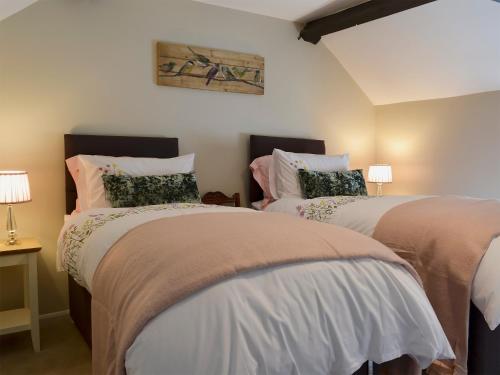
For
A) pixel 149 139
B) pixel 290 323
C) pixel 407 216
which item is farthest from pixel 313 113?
pixel 290 323

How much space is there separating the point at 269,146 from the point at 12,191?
208 cm

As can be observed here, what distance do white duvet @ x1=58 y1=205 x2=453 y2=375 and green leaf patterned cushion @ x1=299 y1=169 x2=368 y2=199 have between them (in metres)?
1.64

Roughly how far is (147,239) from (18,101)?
1771 mm

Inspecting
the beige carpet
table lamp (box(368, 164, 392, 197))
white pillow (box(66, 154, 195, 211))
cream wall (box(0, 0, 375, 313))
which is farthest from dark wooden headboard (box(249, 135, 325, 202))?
the beige carpet

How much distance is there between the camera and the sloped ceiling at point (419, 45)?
3.14 metres

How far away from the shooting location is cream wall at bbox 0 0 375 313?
271cm

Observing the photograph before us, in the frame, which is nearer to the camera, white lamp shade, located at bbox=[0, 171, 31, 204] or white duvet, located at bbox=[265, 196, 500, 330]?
white duvet, located at bbox=[265, 196, 500, 330]

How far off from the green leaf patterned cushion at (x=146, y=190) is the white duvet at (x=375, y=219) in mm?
785

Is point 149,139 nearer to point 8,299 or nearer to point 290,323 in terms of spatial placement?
point 8,299

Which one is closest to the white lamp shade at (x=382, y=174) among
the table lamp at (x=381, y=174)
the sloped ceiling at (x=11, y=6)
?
the table lamp at (x=381, y=174)

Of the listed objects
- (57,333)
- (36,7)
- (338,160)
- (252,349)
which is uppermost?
(36,7)

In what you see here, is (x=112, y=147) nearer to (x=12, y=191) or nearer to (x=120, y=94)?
(x=120, y=94)

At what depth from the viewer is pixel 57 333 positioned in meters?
2.62

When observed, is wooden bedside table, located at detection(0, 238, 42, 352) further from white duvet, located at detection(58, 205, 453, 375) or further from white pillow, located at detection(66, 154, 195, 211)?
white duvet, located at detection(58, 205, 453, 375)
